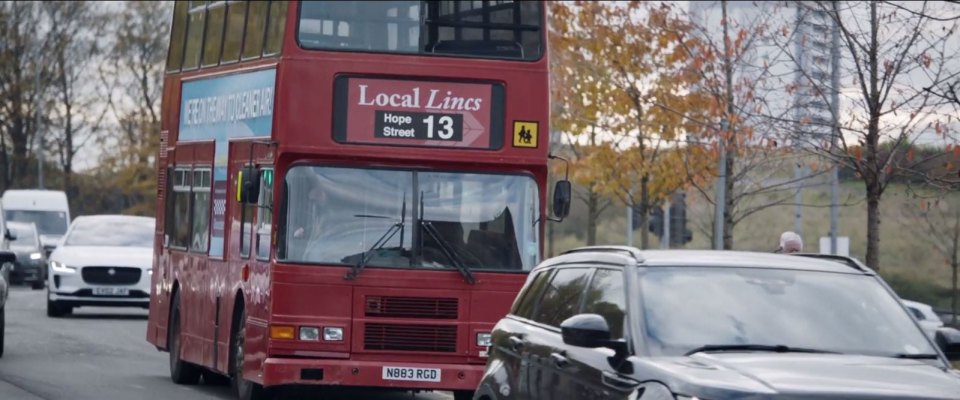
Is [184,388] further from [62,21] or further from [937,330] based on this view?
[62,21]

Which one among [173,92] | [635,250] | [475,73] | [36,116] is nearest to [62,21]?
[36,116]

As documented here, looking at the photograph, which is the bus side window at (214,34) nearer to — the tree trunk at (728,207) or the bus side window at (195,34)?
the bus side window at (195,34)

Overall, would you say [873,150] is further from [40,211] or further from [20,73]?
[20,73]

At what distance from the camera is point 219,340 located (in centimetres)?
1719

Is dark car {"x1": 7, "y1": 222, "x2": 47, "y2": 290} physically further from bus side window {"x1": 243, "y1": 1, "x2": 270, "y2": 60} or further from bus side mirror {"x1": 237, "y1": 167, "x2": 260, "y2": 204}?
bus side mirror {"x1": 237, "y1": 167, "x2": 260, "y2": 204}

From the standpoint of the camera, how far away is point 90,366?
66.8 feet

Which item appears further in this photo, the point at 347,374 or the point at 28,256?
the point at 28,256


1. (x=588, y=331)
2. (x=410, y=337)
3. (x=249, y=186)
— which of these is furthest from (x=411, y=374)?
(x=588, y=331)

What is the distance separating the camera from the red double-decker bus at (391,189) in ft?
49.5

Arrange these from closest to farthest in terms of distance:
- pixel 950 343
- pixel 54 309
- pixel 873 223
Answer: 1. pixel 950 343
2. pixel 873 223
3. pixel 54 309

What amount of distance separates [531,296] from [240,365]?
21.4 feet

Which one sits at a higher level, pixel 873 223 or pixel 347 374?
pixel 873 223

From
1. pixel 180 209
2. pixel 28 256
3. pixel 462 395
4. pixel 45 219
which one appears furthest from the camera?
pixel 45 219

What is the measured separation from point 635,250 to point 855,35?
30.3 ft
